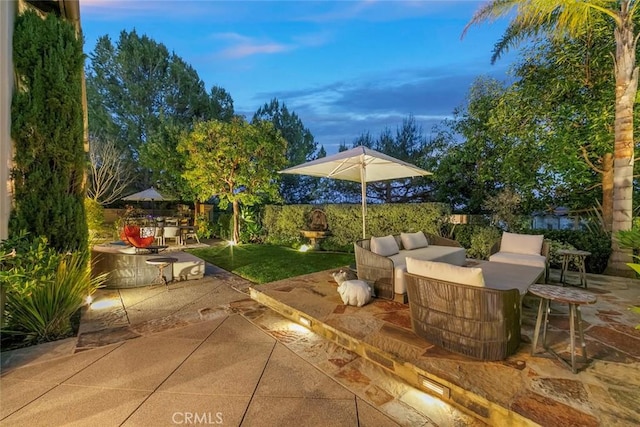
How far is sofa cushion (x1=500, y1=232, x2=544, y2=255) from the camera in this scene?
5793 mm

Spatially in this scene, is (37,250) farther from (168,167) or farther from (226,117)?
(226,117)

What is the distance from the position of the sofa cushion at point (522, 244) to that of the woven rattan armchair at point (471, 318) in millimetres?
3724

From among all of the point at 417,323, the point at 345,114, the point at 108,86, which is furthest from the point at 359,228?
the point at 345,114

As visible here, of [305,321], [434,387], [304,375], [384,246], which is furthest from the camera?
[384,246]

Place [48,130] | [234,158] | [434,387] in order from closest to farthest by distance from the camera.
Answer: [434,387] < [48,130] < [234,158]

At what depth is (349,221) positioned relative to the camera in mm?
10016

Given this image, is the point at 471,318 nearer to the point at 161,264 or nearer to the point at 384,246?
the point at 384,246

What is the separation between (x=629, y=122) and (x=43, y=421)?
10123mm

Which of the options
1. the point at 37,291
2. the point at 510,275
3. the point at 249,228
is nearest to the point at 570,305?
the point at 510,275

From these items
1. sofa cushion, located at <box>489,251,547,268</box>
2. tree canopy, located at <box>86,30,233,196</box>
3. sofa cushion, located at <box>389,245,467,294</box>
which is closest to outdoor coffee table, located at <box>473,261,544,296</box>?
sofa cushion, located at <box>489,251,547,268</box>

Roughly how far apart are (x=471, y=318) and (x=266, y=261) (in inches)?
239

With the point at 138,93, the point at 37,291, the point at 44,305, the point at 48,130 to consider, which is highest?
the point at 138,93

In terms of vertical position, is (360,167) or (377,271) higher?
(360,167)

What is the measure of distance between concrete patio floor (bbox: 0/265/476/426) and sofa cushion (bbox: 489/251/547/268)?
13.3ft
